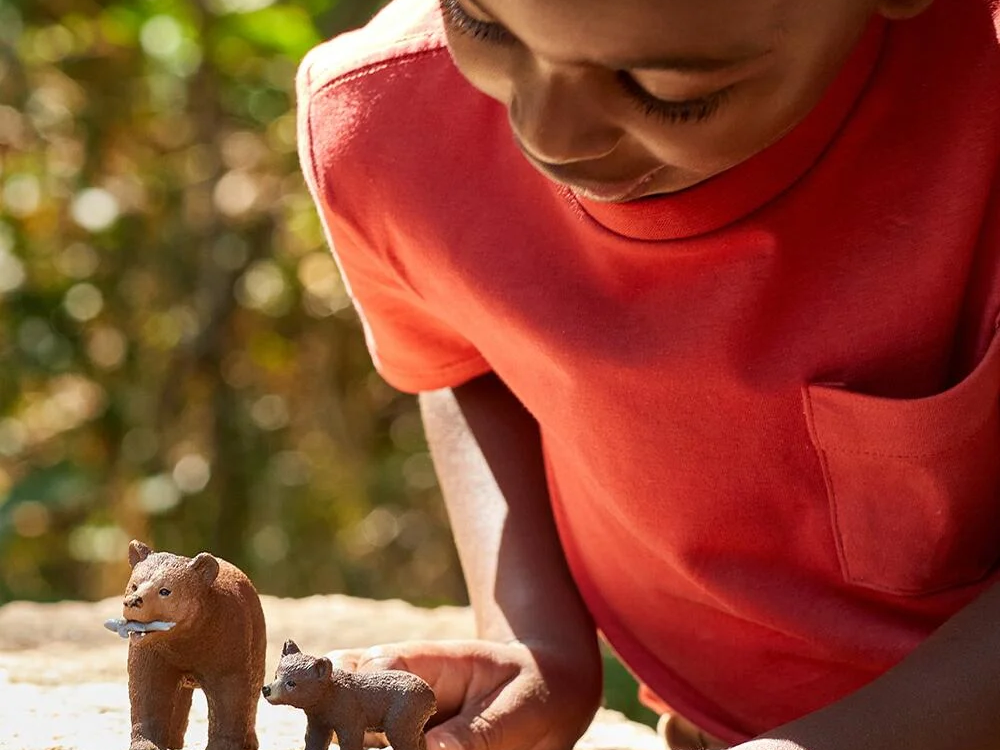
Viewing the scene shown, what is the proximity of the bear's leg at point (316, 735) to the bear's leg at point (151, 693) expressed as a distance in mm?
108

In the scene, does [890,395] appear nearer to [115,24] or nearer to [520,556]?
[520,556]

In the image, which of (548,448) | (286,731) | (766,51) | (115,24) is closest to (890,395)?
(766,51)

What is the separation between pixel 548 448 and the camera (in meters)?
1.57

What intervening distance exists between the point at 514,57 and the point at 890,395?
38 centimetres

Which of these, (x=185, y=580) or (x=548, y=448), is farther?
(x=548, y=448)

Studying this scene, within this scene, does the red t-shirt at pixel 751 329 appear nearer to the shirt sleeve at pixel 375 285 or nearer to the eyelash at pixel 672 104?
the shirt sleeve at pixel 375 285

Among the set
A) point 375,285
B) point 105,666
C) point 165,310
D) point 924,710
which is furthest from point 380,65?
point 165,310

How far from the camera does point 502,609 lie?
150 centimetres

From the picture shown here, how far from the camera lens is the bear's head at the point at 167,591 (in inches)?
40.9

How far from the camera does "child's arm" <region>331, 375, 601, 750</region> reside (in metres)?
1.27

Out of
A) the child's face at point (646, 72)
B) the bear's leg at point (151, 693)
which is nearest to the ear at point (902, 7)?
the child's face at point (646, 72)

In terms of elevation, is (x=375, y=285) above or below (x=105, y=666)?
above

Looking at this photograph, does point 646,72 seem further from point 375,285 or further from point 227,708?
point 375,285

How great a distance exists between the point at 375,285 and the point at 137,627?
59 centimetres
